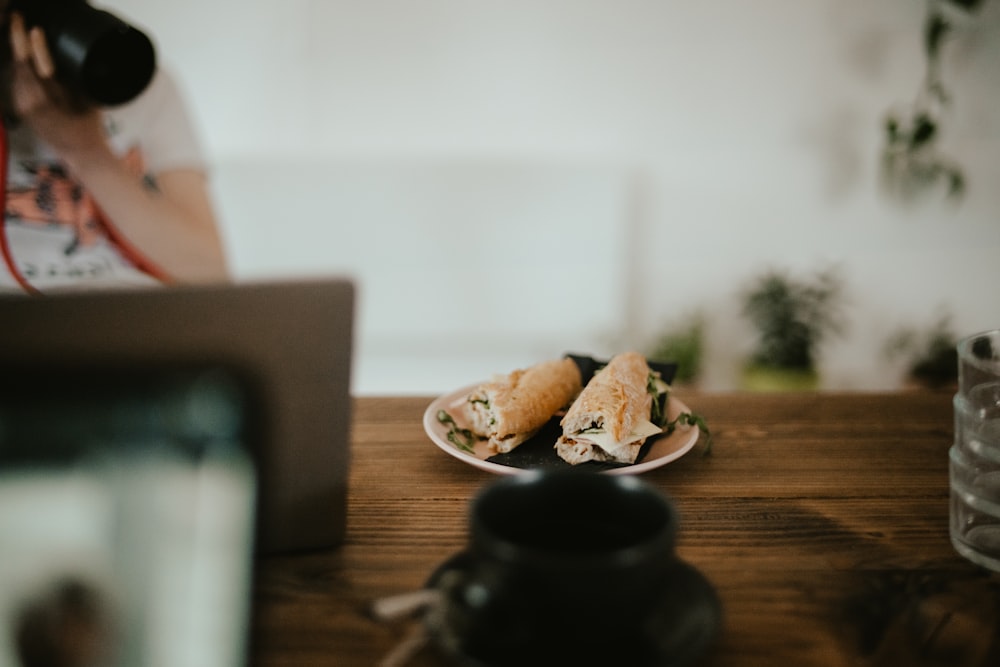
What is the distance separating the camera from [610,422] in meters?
0.78

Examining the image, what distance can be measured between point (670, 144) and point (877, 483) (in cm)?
166

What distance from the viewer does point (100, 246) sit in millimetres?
1311

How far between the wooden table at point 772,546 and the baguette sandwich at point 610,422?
0.15 feet

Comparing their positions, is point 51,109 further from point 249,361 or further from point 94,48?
point 249,361

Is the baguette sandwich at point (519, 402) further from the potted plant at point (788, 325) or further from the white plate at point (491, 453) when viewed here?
the potted plant at point (788, 325)

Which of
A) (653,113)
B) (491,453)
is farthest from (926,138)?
(491,453)

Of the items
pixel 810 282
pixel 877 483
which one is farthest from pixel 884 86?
pixel 877 483

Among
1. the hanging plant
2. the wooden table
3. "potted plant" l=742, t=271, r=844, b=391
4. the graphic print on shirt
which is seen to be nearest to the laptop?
the wooden table

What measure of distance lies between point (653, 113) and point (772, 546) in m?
1.81

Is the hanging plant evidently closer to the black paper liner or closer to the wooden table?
the wooden table

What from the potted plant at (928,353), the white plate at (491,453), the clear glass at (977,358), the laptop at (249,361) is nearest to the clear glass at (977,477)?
the clear glass at (977,358)

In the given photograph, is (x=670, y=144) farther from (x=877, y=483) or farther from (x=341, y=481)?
(x=341, y=481)

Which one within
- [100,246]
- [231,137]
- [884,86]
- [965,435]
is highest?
[884,86]

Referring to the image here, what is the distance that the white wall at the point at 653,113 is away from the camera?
2.17m
